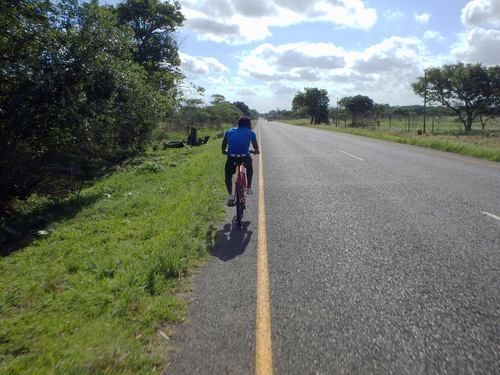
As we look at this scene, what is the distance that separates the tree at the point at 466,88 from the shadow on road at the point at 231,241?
123ft

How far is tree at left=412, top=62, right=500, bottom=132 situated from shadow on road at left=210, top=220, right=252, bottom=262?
37369 millimetres

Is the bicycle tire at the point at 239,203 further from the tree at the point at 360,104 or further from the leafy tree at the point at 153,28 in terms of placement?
the tree at the point at 360,104

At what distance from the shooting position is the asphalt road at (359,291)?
259cm

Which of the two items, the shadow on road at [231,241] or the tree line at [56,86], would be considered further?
the tree line at [56,86]

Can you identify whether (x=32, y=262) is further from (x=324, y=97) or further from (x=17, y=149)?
(x=324, y=97)

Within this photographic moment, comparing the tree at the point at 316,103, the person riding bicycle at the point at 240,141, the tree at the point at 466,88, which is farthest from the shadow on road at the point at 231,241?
the tree at the point at 316,103

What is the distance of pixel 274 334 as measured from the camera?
2.89 metres

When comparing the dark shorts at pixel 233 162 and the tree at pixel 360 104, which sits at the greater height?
the tree at pixel 360 104

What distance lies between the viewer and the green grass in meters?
2.54

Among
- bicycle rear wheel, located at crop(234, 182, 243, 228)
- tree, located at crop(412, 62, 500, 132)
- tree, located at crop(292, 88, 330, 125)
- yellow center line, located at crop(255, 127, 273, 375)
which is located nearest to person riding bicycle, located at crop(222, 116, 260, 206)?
bicycle rear wheel, located at crop(234, 182, 243, 228)

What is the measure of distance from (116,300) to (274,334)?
1550mm

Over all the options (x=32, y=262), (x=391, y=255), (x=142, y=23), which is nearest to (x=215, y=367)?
(x=391, y=255)

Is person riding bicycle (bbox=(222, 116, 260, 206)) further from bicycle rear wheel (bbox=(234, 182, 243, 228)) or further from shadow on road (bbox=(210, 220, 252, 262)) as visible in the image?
shadow on road (bbox=(210, 220, 252, 262))

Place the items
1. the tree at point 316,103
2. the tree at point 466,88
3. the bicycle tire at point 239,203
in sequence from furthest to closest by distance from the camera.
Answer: the tree at point 316,103
the tree at point 466,88
the bicycle tire at point 239,203
